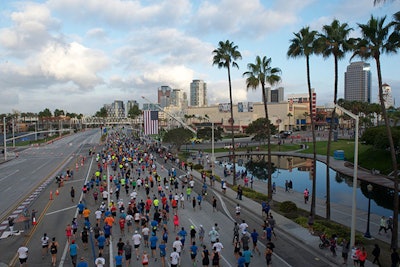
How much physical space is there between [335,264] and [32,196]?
26.8 meters

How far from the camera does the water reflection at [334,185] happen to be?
101 ft

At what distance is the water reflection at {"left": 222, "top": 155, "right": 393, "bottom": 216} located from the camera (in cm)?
3083

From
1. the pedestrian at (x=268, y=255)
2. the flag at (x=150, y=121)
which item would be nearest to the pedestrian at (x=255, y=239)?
the pedestrian at (x=268, y=255)

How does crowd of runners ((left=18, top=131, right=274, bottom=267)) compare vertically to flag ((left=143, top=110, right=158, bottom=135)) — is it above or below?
below

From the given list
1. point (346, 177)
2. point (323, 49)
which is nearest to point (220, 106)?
point (346, 177)

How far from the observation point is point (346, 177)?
45.0 metres

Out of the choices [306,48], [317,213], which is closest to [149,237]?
[317,213]

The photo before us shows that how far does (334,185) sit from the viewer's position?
132ft

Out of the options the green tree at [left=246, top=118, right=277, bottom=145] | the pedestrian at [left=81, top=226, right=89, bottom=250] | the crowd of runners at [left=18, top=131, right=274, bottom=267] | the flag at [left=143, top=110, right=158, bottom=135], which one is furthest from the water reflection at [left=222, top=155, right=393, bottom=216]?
the pedestrian at [left=81, top=226, right=89, bottom=250]

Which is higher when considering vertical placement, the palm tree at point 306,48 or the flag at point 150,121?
the palm tree at point 306,48

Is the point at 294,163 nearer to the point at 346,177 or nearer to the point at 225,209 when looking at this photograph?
the point at 346,177

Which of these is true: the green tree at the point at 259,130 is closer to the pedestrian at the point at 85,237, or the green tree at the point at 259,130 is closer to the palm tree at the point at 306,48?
the palm tree at the point at 306,48

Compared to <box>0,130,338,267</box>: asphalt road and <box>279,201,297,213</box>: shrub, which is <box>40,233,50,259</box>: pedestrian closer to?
<box>0,130,338,267</box>: asphalt road

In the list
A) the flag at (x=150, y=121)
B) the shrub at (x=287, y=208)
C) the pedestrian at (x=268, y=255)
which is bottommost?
the shrub at (x=287, y=208)
